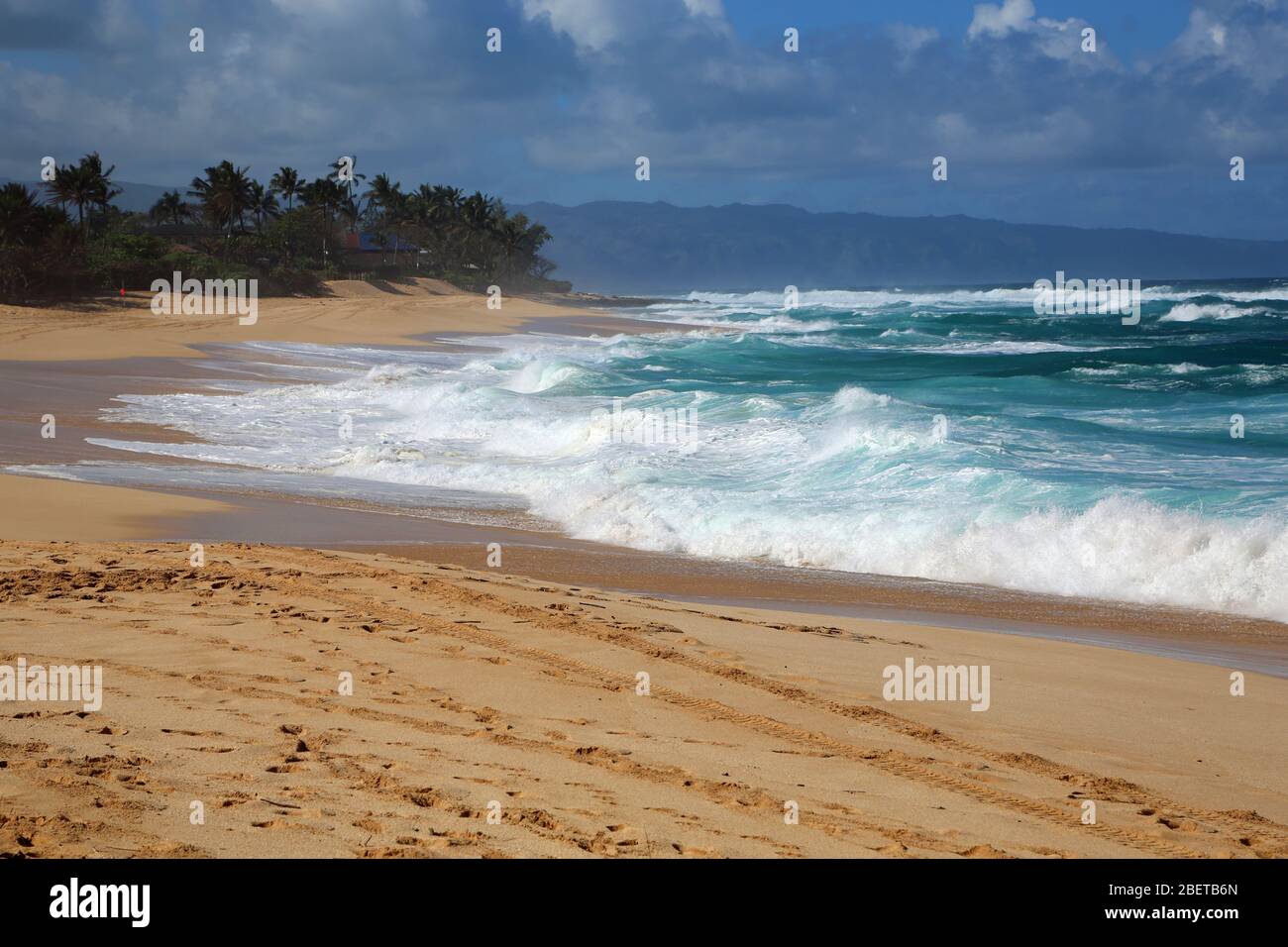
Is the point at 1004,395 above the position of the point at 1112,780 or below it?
above

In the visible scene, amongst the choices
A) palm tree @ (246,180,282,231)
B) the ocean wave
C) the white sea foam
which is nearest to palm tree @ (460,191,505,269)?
palm tree @ (246,180,282,231)

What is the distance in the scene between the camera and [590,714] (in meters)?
5.48

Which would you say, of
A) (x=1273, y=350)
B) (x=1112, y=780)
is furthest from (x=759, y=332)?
(x=1112, y=780)

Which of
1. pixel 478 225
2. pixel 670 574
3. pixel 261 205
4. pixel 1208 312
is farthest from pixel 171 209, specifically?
pixel 670 574

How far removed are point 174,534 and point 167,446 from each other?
7.07 m

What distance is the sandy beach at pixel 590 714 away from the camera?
404cm

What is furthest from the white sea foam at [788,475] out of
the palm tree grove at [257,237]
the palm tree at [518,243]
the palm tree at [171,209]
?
the palm tree at [518,243]

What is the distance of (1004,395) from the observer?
25.8 metres

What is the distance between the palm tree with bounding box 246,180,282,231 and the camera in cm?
7612

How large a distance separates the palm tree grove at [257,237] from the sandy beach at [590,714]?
46504 mm

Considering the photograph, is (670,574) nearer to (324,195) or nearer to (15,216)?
(15,216)

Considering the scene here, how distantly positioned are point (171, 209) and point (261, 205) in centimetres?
999

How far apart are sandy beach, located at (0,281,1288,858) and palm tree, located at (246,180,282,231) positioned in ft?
234
